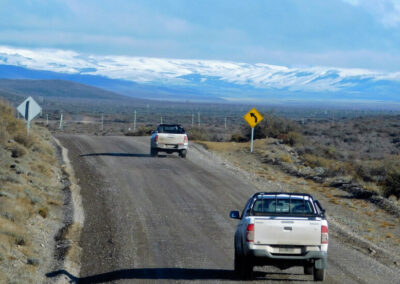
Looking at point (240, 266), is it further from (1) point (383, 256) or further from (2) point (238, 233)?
(1) point (383, 256)

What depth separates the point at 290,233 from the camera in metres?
11.7

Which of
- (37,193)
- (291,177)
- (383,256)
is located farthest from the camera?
(291,177)

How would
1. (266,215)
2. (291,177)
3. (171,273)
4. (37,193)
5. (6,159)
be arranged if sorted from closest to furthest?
(266,215), (171,273), (37,193), (6,159), (291,177)

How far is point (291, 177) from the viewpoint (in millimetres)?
30656

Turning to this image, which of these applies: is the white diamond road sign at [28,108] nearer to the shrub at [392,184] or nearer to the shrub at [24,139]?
the shrub at [24,139]

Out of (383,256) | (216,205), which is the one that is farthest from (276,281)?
(216,205)

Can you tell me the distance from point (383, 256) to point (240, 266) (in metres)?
4.57

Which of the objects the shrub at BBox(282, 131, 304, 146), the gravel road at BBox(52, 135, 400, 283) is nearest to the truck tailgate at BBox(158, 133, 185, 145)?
the gravel road at BBox(52, 135, 400, 283)

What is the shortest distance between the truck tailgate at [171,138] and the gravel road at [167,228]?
72.5 inches

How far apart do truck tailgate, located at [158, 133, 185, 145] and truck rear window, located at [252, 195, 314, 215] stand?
21268 mm

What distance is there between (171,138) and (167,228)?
1661cm

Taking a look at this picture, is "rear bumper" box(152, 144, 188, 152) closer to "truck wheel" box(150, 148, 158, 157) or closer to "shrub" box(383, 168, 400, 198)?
"truck wheel" box(150, 148, 158, 157)

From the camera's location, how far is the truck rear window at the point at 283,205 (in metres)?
12.5

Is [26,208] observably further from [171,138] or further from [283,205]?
[171,138]
